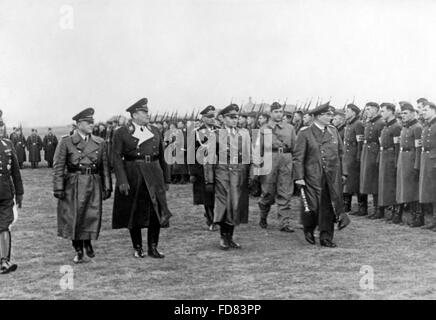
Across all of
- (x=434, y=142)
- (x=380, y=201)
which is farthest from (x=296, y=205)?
(x=434, y=142)

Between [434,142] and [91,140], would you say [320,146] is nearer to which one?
[434,142]

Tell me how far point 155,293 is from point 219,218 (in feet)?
7.86

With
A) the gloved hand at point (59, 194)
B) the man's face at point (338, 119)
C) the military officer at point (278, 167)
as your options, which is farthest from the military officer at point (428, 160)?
the gloved hand at point (59, 194)

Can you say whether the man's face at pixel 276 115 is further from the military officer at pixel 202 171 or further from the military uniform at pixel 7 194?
the military uniform at pixel 7 194

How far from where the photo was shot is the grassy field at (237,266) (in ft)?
19.7

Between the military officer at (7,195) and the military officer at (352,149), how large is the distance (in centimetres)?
664

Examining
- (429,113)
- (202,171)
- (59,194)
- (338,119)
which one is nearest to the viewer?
(59,194)

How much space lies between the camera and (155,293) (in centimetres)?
600

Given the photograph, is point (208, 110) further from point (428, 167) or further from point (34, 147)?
point (34, 147)

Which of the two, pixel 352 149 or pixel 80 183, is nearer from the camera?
pixel 80 183

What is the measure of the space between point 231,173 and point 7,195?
9.56 ft

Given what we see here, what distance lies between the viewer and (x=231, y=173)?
8430 millimetres

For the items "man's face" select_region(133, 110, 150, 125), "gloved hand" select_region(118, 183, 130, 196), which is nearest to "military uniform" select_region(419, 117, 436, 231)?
"man's face" select_region(133, 110, 150, 125)

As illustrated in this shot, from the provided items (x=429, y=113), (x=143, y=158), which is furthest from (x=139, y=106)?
(x=429, y=113)
